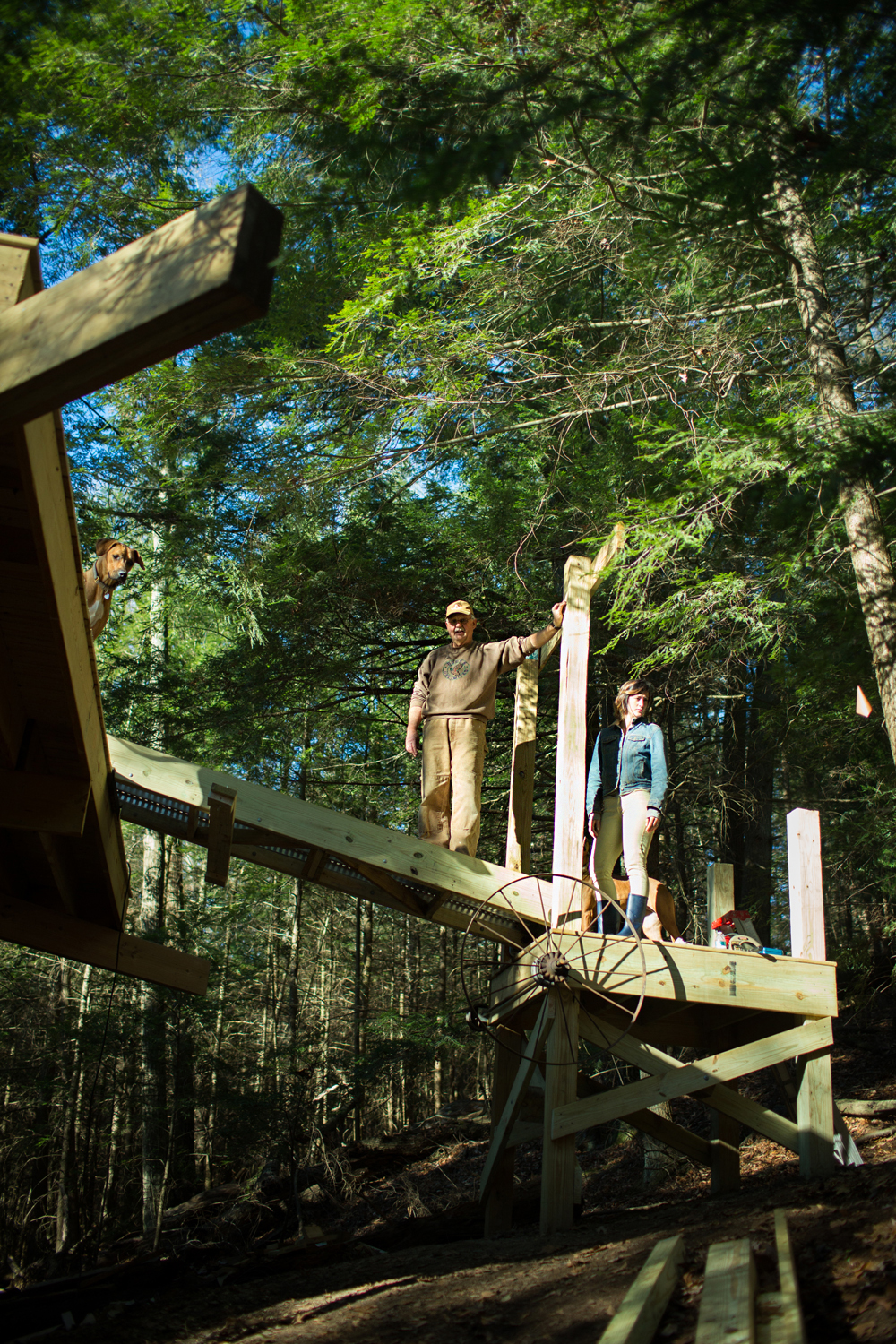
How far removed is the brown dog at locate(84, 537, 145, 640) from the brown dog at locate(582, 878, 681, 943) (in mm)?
3479

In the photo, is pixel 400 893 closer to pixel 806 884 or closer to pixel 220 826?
pixel 220 826

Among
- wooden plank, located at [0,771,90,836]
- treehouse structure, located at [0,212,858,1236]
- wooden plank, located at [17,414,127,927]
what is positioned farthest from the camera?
treehouse structure, located at [0,212,858,1236]

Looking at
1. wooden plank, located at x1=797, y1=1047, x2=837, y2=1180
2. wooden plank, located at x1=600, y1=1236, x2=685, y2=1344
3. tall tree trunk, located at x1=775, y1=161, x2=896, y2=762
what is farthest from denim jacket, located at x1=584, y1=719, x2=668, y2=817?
wooden plank, located at x1=600, y1=1236, x2=685, y2=1344

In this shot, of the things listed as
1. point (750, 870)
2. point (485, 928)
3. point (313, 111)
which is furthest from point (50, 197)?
point (750, 870)

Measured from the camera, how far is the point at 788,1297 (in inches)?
110

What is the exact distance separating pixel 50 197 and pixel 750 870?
10.4m

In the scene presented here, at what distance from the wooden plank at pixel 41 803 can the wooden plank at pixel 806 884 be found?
448 centimetres

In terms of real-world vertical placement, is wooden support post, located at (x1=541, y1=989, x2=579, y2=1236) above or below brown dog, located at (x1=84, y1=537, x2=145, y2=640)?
below

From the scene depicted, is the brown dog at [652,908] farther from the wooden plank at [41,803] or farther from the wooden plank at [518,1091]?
the wooden plank at [41,803]

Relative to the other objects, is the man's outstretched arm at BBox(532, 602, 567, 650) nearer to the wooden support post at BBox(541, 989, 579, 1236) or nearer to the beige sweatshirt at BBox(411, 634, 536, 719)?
the beige sweatshirt at BBox(411, 634, 536, 719)

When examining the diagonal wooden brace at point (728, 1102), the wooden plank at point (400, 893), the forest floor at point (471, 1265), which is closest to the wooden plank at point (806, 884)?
the diagonal wooden brace at point (728, 1102)

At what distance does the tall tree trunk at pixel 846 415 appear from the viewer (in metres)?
6.07

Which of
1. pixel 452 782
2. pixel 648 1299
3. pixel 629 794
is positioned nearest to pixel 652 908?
pixel 629 794

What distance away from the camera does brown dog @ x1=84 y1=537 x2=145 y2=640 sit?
18.5 ft
